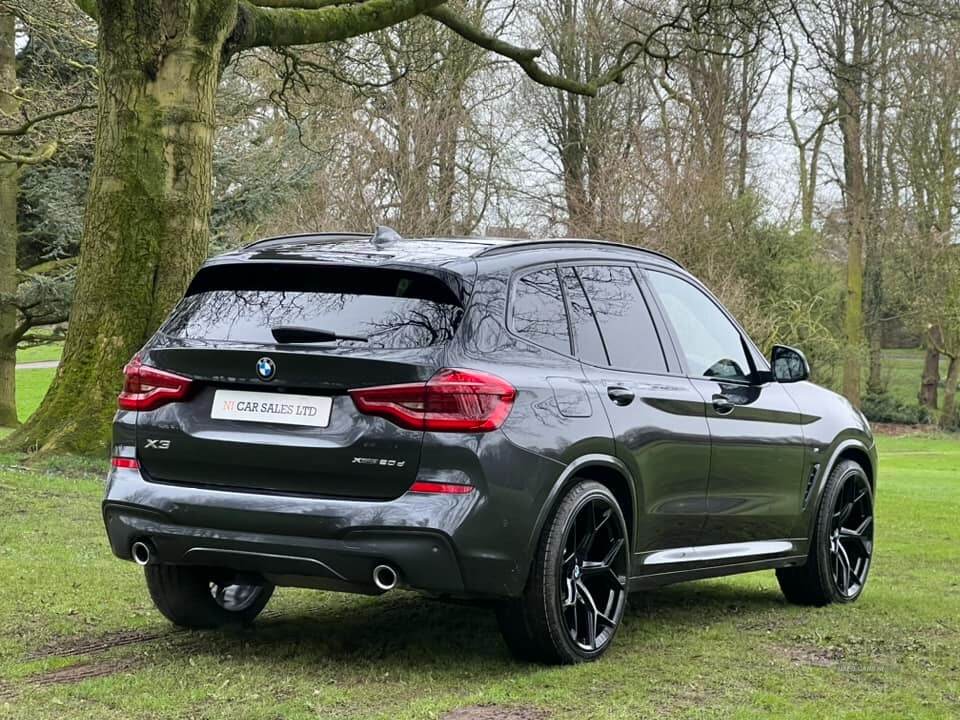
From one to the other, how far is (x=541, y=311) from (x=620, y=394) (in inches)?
20.0

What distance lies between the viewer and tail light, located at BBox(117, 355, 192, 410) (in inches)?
226

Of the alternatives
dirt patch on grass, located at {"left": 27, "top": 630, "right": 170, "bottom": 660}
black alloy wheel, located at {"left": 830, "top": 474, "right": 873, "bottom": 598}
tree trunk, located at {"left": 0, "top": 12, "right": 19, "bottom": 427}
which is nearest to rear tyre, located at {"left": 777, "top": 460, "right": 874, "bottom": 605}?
black alloy wheel, located at {"left": 830, "top": 474, "right": 873, "bottom": 598}

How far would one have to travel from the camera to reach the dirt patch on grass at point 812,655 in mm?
6133

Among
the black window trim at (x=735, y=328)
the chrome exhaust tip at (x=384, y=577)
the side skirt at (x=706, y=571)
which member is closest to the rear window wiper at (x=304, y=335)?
the chrome exhaust tip at (x=384, y=577)

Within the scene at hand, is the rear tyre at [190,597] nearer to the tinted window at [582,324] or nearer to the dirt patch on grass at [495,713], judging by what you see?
the dirt patch on grass at [495,713]

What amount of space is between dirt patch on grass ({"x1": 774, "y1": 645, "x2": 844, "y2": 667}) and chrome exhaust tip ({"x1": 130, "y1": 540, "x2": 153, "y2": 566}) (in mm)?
2707

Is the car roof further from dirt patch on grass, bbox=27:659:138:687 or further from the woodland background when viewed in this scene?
the woodland background

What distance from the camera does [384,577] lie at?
17.6ft

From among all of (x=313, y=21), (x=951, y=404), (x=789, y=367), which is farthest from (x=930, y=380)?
(x=789, y=367)

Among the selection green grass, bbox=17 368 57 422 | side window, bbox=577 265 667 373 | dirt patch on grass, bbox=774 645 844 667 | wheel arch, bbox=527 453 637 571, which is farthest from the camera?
green grass, bbox=17 368 57 422

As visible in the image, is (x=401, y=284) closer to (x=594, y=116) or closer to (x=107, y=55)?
(x=107, y=55)

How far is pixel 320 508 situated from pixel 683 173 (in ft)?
100

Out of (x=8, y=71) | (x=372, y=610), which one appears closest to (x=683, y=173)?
(x=8, y=71)

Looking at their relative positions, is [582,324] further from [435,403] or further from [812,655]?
[812,655]
